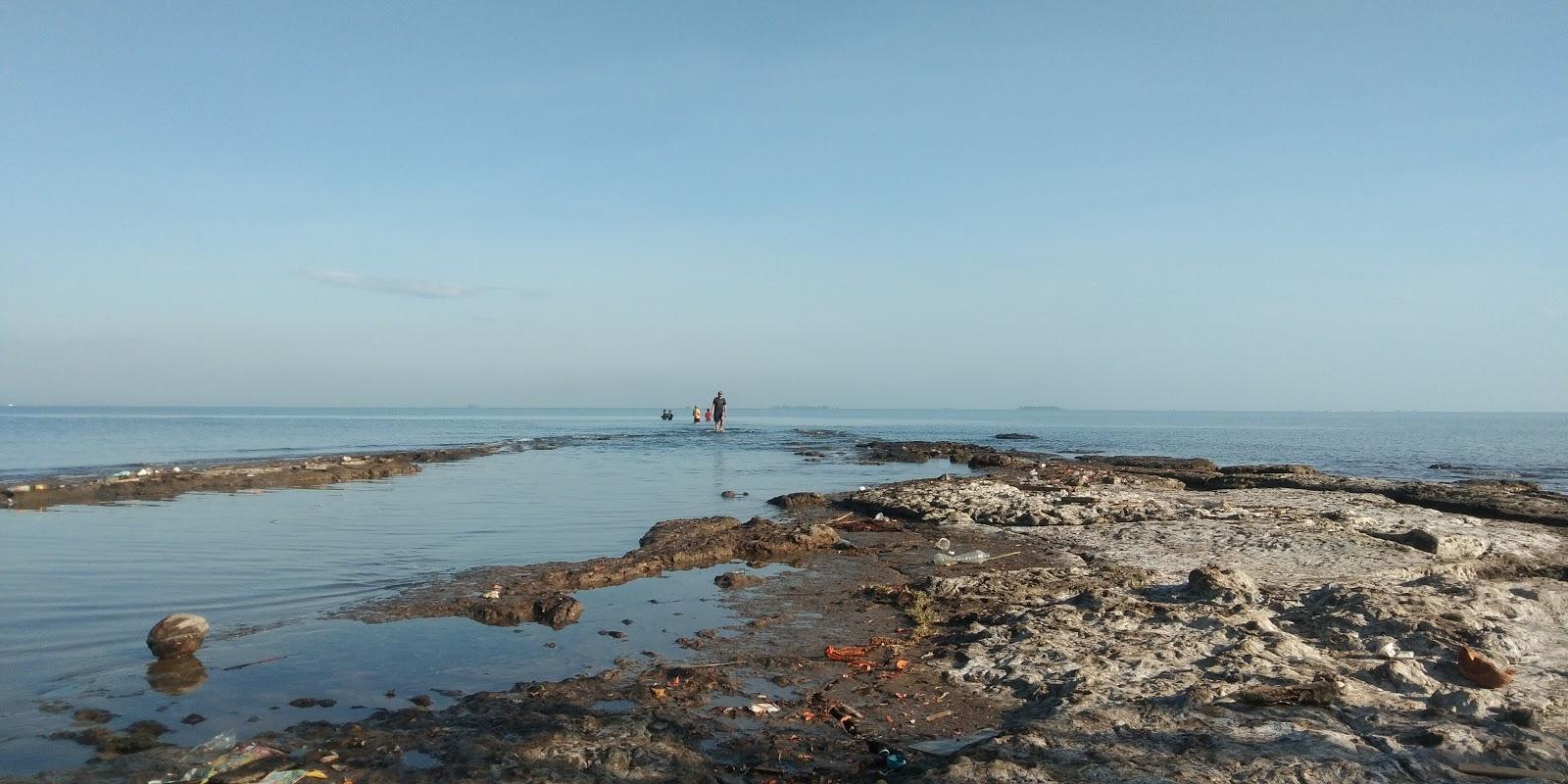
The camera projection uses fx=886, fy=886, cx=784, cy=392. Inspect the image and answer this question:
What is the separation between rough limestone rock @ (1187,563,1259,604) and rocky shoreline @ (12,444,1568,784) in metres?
0.03

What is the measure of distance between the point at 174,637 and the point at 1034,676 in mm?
6434

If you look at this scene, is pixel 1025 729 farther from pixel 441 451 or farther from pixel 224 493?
pixel 441 451

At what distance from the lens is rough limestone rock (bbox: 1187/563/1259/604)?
8.05 meters

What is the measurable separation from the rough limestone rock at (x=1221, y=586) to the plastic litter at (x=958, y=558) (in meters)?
3.14

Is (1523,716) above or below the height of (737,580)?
above

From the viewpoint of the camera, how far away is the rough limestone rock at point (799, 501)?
1739cm

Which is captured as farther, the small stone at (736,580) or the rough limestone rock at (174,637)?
the small stone at (736,580)

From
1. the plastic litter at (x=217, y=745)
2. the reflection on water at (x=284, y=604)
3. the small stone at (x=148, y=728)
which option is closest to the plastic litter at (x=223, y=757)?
the plastic litter at (x=217, y=745)

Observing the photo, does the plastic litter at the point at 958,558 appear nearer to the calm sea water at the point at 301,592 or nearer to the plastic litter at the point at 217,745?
the calm sea water at the point at 301,592

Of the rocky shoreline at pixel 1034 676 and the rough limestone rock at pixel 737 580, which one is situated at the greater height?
the rocky shoreline at pixel 1034 676

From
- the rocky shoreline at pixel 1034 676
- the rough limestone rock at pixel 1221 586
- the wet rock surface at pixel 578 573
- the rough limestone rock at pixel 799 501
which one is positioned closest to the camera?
the rocky shoreline at pixel 1034 676

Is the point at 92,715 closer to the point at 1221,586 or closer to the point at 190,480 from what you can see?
the point at 1221,586

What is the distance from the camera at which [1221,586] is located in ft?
26.8

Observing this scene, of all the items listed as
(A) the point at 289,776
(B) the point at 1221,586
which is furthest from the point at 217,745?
(B) the point at 1221,586
